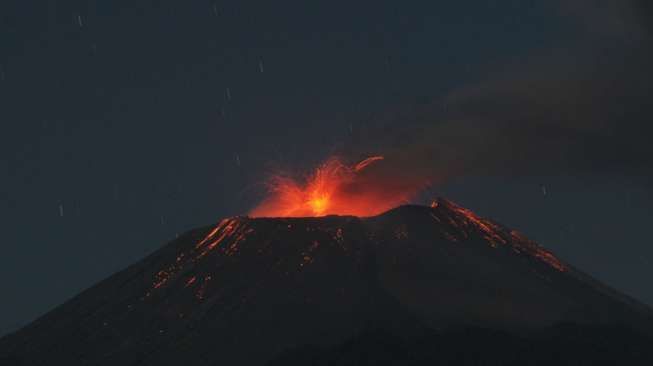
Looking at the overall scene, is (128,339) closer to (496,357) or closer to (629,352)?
(496,357)

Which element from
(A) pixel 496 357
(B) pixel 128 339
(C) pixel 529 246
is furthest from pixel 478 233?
(B) pixel 128 339

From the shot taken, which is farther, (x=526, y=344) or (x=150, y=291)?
(x=150, y=291)

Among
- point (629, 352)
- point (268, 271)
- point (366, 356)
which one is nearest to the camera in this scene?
point (366, 356)

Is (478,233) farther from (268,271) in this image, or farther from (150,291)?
(150,291)

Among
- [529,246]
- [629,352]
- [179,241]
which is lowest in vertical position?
[629,352]

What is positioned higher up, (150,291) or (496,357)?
(150,291)

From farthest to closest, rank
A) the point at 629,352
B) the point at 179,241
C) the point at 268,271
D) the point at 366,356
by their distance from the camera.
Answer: the point at 179,241, the point at 268,271, the point at 629,352, the point at 366,356
